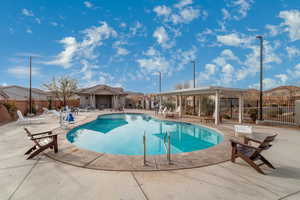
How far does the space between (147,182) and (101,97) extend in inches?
1094

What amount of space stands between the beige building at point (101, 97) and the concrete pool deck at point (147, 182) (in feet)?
76.5

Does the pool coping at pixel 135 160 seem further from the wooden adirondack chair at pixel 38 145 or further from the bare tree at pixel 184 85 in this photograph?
the bare tree at pixel 184 85

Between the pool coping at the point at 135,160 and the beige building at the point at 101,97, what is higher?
the beige building at the point at 101,97

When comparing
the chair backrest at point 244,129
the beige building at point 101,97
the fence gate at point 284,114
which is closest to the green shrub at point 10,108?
the beige building at point 101,97

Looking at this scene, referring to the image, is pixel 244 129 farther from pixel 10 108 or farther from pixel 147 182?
pixel 10 108

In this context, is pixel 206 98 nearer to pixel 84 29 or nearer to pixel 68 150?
pixel 68 150

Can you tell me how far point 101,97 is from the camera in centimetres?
2880

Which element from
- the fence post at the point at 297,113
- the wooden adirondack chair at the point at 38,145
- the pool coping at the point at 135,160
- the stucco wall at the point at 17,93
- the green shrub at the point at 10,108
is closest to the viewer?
the pool coping at the point at 135,160

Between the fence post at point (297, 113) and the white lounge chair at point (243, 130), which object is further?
the fence post at point (297, 113)

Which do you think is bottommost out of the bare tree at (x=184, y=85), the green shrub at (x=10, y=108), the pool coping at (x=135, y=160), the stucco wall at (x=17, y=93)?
the pool coping at (x=135, y=160)

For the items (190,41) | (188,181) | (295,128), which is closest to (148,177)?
(188,181)

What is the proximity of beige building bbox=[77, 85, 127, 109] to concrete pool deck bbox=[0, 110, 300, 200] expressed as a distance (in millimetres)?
23309

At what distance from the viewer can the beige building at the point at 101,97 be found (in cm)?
2634

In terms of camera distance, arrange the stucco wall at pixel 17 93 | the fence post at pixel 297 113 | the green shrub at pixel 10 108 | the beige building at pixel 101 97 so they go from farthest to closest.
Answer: the stucco wall at pixel 17 93
the beige building at pixel 101 97
the green shrub at pixel 10 108
the fence post at pixel 297 113
